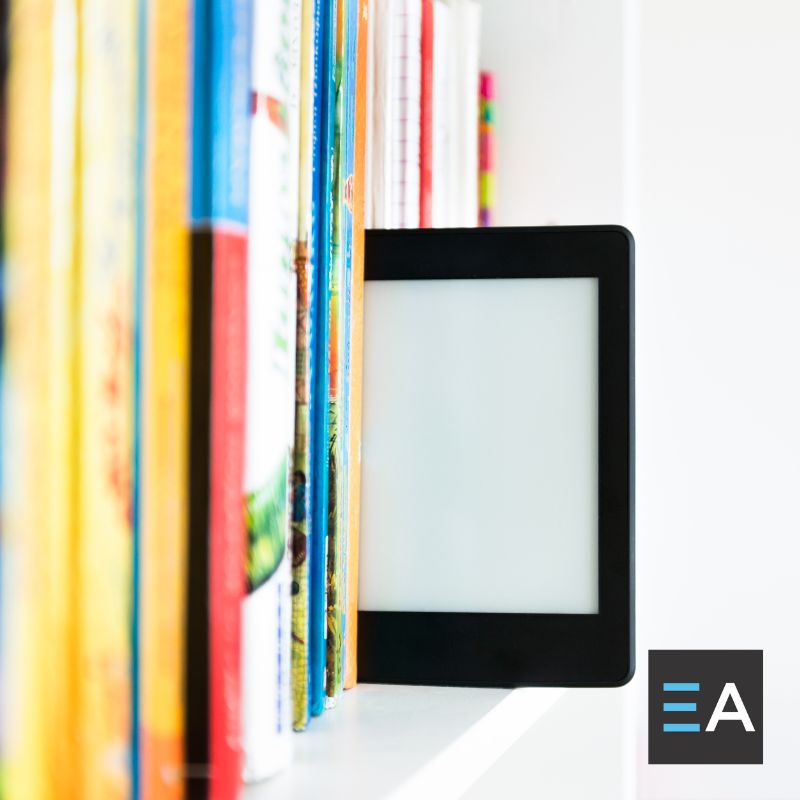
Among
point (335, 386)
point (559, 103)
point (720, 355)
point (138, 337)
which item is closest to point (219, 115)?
point (138, 337)

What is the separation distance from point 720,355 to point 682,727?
52 centimetres

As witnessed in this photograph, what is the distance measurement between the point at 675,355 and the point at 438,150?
2.66ft

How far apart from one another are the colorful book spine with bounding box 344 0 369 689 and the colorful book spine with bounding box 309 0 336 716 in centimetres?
4

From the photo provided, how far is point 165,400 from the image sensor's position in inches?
8.5

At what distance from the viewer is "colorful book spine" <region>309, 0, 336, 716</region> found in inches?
14.5

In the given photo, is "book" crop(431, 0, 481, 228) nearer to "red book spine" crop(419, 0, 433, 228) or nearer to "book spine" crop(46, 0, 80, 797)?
"red book spine" crop(419, 0, 433, 228)

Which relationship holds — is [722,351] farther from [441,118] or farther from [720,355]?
[441,118]

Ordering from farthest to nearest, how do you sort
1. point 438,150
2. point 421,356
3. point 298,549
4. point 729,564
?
point 729,564 → point 438,150 → point 421,356 → point 298,549

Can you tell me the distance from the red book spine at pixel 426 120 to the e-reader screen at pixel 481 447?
0.18 meters

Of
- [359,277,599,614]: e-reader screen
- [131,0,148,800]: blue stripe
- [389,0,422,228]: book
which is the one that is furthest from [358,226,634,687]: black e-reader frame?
[131,0,148,800]: blue stripe

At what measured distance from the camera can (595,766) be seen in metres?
0.71

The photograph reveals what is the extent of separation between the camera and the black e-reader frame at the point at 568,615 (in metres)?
0.43

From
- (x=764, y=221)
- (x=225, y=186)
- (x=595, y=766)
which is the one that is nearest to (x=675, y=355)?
(x=764, y=221)

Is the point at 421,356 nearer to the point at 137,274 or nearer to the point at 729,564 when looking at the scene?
the point at 137,274
